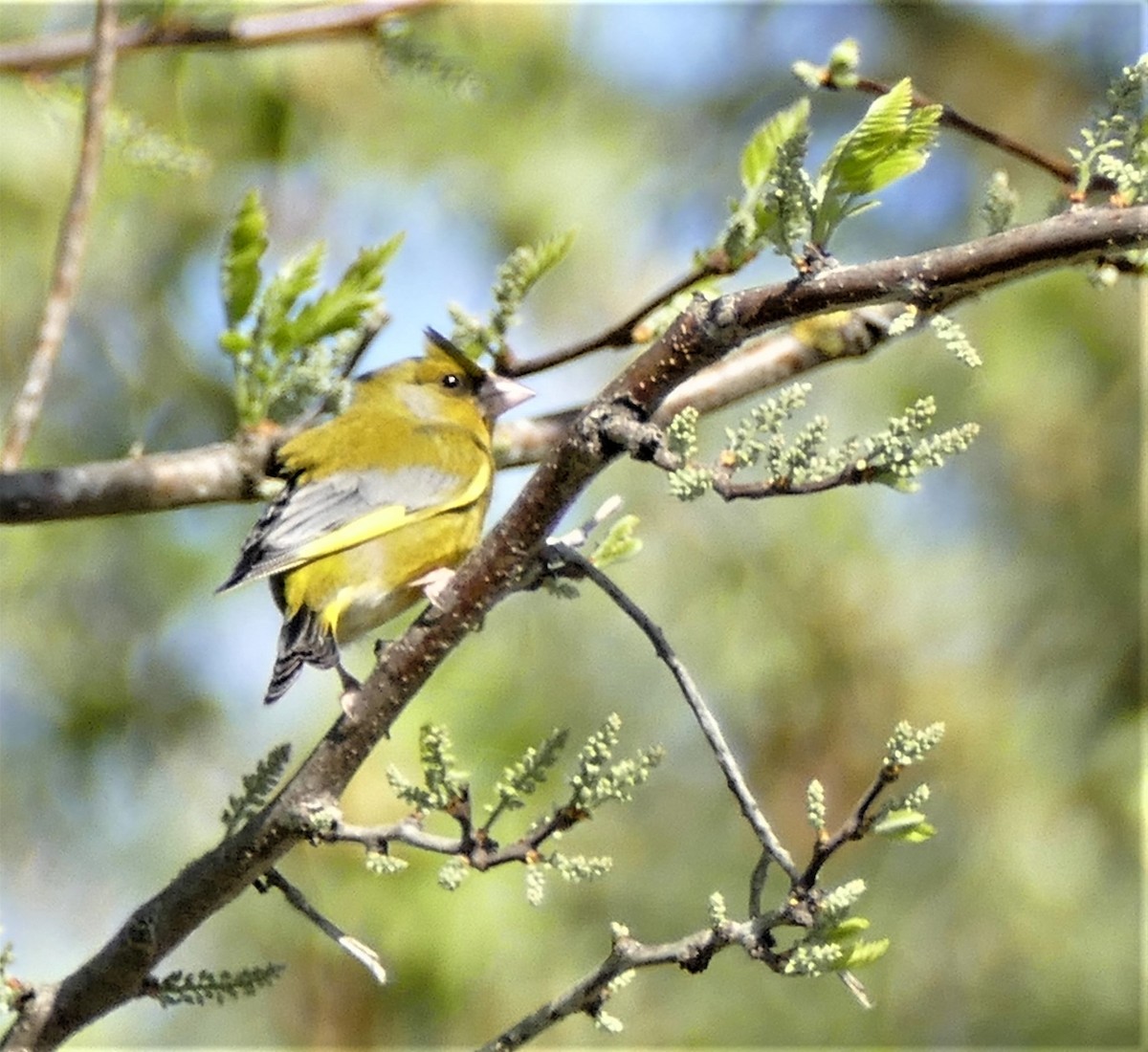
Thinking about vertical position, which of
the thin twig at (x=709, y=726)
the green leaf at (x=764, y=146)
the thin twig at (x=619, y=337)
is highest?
the green leaf at (x=764, y=146)

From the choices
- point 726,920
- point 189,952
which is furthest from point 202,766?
point 726,920

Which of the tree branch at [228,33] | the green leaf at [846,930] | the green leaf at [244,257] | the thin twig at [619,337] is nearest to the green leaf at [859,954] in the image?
the green leaf at [846,930]

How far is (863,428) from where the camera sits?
469 centimetres

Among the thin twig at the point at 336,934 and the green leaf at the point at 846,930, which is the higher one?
the thin twig at the point at 336,934

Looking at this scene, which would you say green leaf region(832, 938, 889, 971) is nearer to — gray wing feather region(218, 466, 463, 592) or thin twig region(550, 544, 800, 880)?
thin twig region(550, 544, 800, 880)

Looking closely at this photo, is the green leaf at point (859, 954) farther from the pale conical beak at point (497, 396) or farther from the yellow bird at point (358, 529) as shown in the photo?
the pale conical beak at point (497, 396)

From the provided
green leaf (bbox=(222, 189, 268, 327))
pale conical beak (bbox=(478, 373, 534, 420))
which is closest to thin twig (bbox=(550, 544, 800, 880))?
green leaf (bbox=(222, 189, 268, 327))

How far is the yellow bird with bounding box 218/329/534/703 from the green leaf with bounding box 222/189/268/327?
322mm

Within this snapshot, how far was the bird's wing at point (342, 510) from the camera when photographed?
3021 millimetres

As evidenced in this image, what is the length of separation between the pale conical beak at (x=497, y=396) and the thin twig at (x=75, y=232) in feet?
4.69

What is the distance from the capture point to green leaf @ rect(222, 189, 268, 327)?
2.48m

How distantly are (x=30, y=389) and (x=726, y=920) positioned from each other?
4.51ft

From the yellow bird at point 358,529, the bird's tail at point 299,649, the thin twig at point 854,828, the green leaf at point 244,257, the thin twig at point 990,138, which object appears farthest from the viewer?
the yellow bird at point 358,529

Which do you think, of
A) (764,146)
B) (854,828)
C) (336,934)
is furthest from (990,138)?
(336,934)
